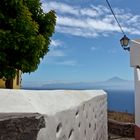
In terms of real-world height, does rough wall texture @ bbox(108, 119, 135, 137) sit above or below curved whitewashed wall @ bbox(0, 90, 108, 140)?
below

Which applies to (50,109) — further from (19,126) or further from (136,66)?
(136,66)

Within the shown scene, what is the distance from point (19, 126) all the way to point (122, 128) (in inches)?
689

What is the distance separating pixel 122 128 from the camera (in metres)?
19.6

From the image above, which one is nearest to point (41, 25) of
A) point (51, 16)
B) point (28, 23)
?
point (51, 16)

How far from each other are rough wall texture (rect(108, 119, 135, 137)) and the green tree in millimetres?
4771

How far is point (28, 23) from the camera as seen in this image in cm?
1905

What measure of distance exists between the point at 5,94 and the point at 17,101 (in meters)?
0.13

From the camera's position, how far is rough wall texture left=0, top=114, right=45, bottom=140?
8.05 feet

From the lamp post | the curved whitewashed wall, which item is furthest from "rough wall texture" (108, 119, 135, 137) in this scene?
the curved whitewashed wall

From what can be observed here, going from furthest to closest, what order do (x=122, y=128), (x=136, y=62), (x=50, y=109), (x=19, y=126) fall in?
(x=122, y=128) → (x=136, y=62) → (x=50, y=109) → (x=19, y=126)

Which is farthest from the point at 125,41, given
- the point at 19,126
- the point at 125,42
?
the point at 19,126

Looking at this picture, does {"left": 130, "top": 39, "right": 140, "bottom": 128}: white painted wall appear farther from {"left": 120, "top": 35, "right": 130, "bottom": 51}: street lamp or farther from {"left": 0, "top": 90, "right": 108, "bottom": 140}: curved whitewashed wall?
{"left": 0, "top": 90, "right": 108, "bottom": 140}: curved whitewashed wall

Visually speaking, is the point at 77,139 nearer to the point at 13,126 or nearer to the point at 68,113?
the point at 68,113

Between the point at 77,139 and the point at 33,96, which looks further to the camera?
the point at 77,139
